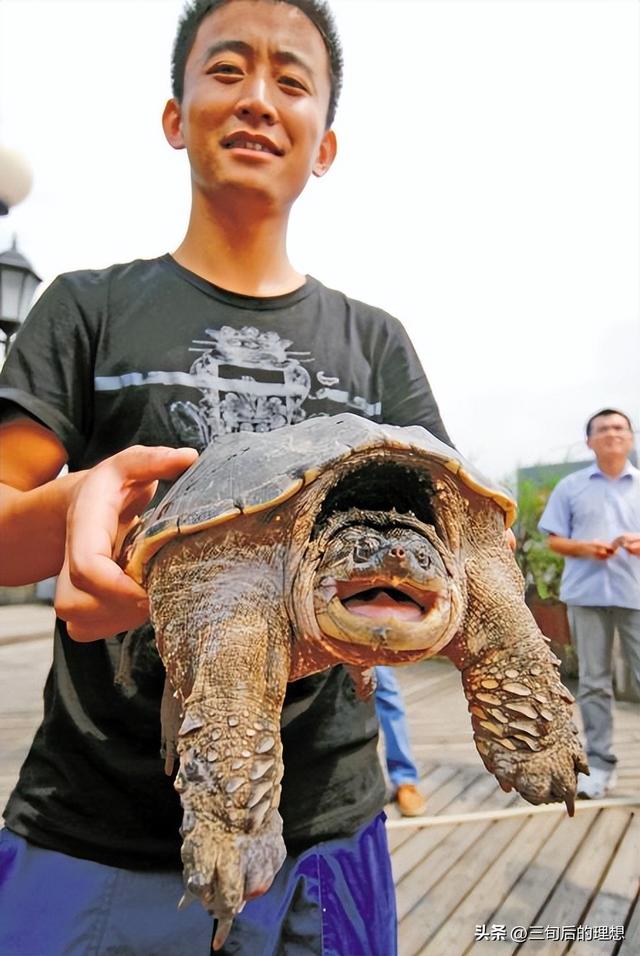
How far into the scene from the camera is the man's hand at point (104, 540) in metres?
0.69

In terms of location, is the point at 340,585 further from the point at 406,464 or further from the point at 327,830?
the point at 327,830

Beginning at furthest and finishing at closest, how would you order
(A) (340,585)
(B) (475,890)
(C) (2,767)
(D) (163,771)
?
1. (C) (2,767)
2. (B) (475,890)
3. (D) (163,771)
4. (A) (340,585)

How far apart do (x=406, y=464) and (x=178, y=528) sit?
0.29 metres

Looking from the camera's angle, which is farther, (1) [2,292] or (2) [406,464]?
(1) [2,292]

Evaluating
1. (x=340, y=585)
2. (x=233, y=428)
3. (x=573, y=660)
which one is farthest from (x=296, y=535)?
(x=573, y=660)

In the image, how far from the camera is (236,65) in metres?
0.93

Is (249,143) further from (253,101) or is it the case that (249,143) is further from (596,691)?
(596,691)

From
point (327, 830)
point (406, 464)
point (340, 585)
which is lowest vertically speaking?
point (327, 830)

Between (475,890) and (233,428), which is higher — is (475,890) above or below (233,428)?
below

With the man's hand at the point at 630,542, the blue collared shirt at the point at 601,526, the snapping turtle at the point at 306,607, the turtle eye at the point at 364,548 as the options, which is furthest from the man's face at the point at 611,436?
the turtle eye at the point at 364,548

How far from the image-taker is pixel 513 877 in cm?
217

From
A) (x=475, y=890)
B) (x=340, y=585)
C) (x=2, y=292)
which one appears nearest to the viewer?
(x=340, y=585)

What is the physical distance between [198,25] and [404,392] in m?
0.67

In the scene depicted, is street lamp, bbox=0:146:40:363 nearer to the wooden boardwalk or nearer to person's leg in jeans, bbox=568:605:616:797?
the wooden boardwalk
